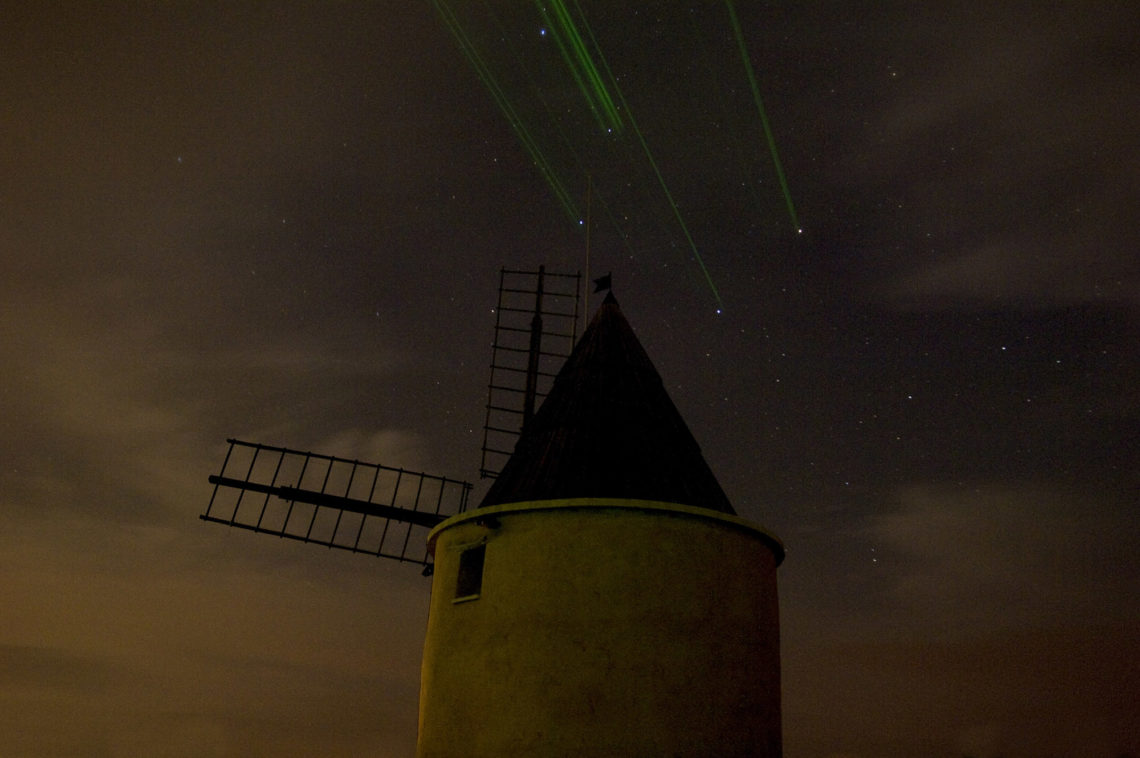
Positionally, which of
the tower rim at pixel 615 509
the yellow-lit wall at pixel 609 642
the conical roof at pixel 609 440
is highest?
the conical roof at pixel 609 440

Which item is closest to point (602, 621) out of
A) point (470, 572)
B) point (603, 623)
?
point (603, 623)

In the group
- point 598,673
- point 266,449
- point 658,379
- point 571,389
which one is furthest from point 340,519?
point 598,673

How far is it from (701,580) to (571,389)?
4.16m

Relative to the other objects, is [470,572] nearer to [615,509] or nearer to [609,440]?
[615,509]

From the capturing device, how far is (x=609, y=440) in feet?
40.9

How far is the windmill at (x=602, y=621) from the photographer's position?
32.8 ft

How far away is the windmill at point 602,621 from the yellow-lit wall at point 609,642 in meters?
0.02

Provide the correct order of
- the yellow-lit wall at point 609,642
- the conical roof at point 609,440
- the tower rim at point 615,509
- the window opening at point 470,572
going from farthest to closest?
1. the conical roof at point 609,440
2. the window opening at point 470,572
3. the tower rim at point 615,509
4. the yellow-lit wall at point 609,642

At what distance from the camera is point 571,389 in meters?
13.8

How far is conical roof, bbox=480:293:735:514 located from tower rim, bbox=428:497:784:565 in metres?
0.51

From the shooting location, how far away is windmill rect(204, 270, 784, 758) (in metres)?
9.99

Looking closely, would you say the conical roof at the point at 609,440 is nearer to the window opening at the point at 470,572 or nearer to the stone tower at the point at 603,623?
the stone tower at the point at 603,623

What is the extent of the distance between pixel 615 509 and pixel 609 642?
61.9 inches

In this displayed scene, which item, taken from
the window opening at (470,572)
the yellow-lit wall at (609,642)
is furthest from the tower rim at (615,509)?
the window opening at (470,572)
